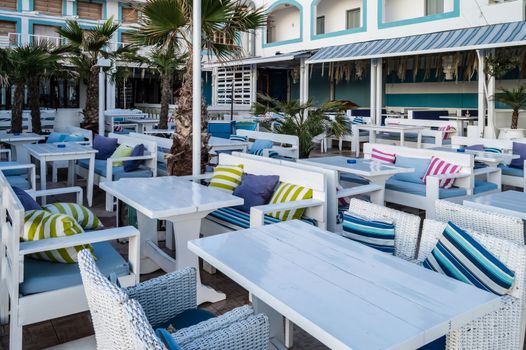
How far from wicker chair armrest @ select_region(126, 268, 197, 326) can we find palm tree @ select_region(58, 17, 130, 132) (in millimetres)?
9939

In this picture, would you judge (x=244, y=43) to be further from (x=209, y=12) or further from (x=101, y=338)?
(x=101, y=338)

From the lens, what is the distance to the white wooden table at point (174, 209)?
380 cm

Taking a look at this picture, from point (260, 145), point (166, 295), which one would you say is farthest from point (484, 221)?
point (260, 145)

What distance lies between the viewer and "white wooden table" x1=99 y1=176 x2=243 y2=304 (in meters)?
3.80

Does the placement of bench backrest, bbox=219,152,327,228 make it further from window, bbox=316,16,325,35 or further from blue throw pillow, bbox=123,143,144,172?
window, bbox=316,16,325,35

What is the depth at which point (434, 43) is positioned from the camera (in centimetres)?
1391

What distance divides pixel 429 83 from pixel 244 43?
8.21 meters

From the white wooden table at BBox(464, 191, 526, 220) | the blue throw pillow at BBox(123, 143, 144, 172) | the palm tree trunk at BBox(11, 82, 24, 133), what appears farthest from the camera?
the palm tree trunk at BBox(11, 82, 24, 133)

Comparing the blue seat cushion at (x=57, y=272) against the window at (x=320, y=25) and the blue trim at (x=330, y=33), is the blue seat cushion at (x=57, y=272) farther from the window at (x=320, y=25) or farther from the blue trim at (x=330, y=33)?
the window at (x=320, y=25)

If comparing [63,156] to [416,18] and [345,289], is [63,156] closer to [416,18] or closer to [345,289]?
[345,289]

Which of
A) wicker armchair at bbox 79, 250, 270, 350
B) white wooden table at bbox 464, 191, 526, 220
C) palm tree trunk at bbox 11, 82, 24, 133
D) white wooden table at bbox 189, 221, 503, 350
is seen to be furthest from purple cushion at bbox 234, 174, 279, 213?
palm tree trunk at bbox 11, 82, 24, 133

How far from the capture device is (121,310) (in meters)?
1.64

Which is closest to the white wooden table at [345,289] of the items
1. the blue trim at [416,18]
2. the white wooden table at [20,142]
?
the white wooden table at [20,142]

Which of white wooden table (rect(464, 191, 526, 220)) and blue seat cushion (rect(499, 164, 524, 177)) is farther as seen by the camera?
blue seat cushion (rect(499, 164, 524, 177))
